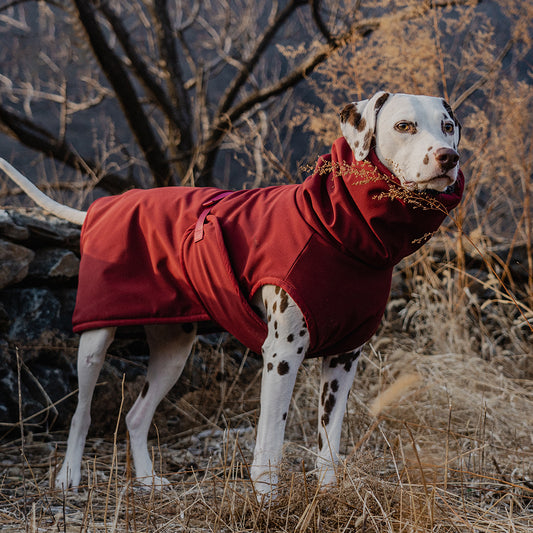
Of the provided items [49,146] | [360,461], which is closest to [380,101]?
[360,461]

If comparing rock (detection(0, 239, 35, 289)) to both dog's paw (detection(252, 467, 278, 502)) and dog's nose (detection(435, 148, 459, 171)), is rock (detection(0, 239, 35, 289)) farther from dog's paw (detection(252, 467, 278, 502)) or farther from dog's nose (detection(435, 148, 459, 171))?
dog's nose (detection(435, 148, 459, 171))

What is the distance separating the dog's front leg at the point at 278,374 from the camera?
200 cm

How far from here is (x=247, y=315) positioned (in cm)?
216

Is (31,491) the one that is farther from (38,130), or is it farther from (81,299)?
(38,130)

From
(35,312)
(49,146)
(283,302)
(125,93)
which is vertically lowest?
(35,312)

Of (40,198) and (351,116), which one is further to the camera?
Answer: (40,198)

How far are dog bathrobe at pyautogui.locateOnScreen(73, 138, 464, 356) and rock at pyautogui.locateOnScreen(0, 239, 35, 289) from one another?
594mm

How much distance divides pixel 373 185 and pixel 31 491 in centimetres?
179

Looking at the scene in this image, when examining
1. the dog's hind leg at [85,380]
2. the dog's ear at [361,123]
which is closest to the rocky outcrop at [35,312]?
the dog's hind leg at [85,380]

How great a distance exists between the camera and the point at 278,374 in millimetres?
2018

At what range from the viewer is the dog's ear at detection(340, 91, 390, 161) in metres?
1.99

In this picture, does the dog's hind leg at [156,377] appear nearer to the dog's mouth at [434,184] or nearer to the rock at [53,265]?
the rock at [53,265]

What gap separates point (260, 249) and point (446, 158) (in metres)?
0.69

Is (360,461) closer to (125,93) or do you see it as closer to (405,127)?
(405,127)
